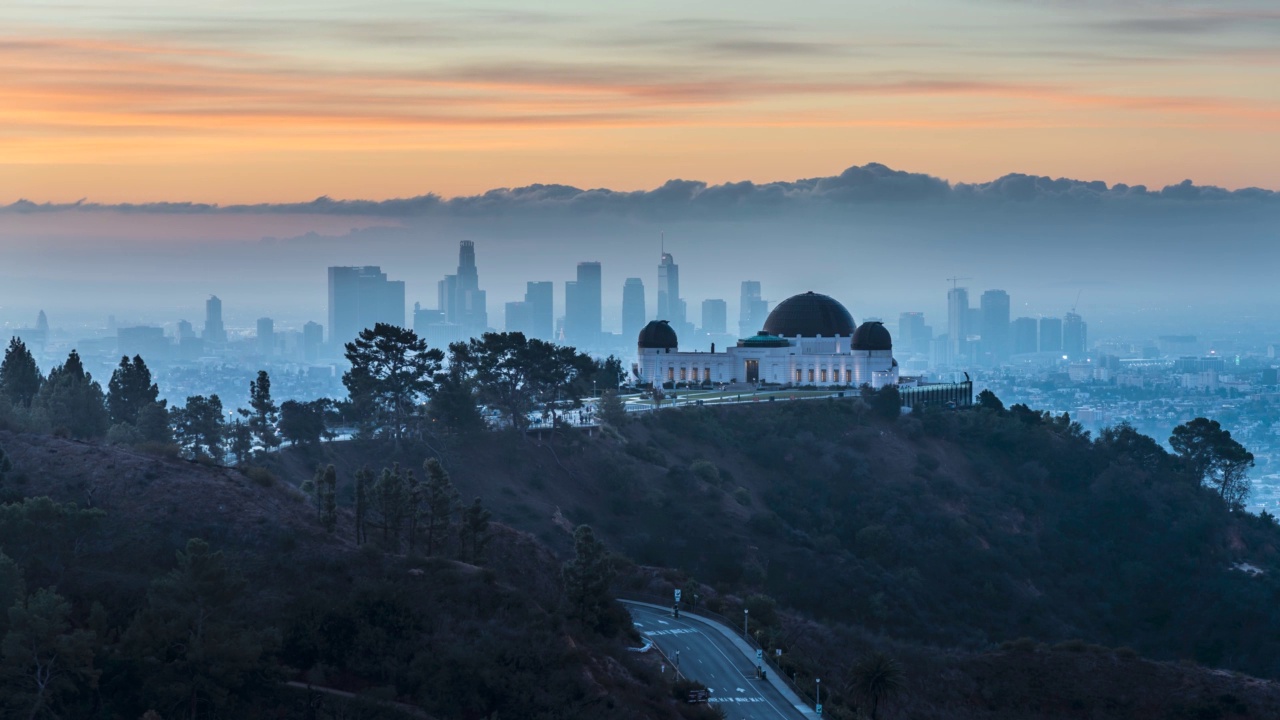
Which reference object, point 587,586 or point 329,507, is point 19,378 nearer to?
point 329,507

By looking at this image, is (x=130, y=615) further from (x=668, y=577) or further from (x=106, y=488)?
(x=668, y=577)

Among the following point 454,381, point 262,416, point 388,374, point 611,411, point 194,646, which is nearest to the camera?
point 194,646

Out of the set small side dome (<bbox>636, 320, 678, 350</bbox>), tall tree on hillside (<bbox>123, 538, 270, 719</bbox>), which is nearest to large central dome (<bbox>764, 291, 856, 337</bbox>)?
small side dome (<bbox>636, 320, 678, 350</bbox>)

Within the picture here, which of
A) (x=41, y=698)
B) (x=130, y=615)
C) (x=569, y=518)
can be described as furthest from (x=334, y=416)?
(x=41, y=698)

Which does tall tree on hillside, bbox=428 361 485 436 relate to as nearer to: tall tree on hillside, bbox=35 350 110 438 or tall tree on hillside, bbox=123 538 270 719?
tall tree on hillside, bbox=35 350 110 438

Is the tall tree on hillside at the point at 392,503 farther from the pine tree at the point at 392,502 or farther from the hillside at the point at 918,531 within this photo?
the hillside at the point at 918,531

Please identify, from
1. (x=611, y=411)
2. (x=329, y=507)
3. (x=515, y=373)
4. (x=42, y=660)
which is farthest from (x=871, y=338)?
(x=42, y=660)
